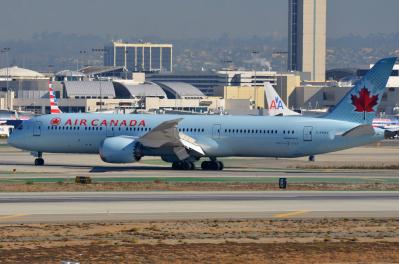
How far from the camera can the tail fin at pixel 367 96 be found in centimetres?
7481

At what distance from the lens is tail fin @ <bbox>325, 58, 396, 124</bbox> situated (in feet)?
245

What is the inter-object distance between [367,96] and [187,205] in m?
27.2

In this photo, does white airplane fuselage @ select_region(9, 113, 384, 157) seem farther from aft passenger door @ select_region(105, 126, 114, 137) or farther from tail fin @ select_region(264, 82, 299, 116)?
tail fin @ select_region(264, 82, 299, 116)

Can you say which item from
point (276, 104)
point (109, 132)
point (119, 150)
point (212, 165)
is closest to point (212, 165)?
point (212, 165)

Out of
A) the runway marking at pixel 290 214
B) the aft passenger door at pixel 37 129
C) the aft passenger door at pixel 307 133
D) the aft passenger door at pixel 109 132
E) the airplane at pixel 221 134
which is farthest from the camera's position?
the aft passenger door at pixel 37 129

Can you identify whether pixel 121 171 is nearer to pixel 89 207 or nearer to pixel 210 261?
pixel 89 207

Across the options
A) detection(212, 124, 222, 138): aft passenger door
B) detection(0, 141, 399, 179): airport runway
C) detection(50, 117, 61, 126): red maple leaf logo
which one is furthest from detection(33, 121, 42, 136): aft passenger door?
detection(212, 124, 222, 138): aft passenger door

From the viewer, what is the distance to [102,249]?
3800 centimetres

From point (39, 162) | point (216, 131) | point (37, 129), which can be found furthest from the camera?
→ point (39, 162)

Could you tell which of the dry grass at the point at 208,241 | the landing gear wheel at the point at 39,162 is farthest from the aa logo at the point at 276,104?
the dry grass at the point at 208,241

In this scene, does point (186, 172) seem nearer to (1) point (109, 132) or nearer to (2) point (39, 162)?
(1) point (109, 132)

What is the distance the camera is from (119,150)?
76.2 metres

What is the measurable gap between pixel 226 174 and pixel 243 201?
20073mm

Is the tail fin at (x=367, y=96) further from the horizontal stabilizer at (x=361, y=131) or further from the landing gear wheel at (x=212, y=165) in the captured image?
the landing gear wheel at (x=212, y=165)
